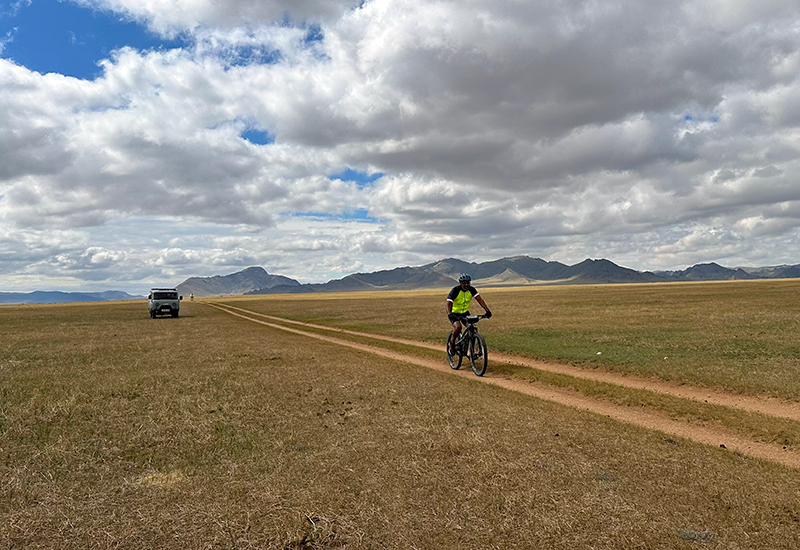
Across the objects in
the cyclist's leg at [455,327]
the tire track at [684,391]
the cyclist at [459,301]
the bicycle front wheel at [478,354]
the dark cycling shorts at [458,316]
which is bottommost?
the tire track at [684,391]

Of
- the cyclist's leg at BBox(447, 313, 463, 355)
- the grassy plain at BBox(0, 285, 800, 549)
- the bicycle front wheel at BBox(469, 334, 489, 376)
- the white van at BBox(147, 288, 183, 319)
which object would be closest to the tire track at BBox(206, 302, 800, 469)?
the bicycle front wheel at BBox(469, 334, 489, 376)

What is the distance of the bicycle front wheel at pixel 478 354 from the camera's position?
16.7m

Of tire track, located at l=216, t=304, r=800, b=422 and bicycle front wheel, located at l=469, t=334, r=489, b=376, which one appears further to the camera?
bicycle front wheel, located at l=469, t=334, r=489, b=376

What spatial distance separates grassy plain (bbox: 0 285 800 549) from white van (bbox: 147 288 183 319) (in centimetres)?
4245

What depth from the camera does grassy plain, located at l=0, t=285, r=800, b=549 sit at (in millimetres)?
5789

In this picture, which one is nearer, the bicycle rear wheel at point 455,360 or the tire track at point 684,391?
the tire track at point 684,391

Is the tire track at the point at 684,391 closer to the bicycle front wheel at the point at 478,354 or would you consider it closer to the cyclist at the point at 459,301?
the bicycle front wheel at the point at 478,354

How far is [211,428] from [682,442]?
32.7 ft

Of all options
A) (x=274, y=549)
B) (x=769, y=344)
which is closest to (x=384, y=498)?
(x=274, y=549)

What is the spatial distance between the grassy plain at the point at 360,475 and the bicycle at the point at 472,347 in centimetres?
250

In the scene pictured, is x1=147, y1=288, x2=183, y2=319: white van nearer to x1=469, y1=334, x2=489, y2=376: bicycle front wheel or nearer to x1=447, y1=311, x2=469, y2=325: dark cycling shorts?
x1=447, y1=311, x2=469, y2=325: dark cycling shorts

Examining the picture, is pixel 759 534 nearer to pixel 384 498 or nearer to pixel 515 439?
pixel 515 439

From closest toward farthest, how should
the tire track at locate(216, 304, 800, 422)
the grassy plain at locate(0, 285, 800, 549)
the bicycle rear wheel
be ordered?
the grassy plain at locate(0, 285, 800, 549), the tire track at locate(216, 304, 800, 422), the bicycle rear wheel

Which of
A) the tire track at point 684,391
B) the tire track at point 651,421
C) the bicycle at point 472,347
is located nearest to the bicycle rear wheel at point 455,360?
the bicycle at point 472,347
